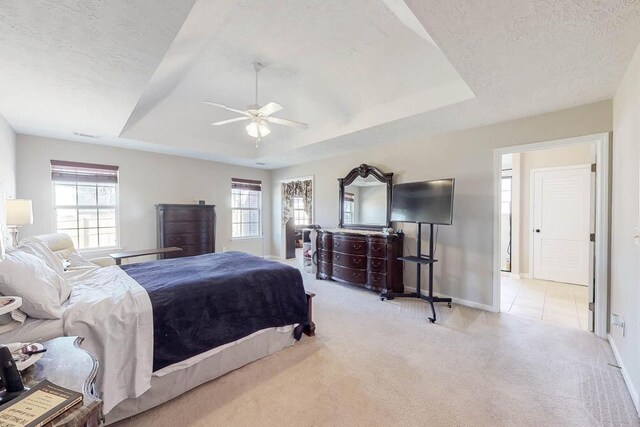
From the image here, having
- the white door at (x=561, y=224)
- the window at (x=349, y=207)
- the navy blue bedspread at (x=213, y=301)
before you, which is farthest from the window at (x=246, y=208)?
the white door at (x=561, y=224)

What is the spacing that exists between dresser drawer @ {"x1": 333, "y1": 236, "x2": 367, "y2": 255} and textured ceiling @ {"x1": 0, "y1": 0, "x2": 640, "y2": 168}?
1640 mm

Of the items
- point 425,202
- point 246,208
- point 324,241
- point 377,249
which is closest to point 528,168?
point 425,202

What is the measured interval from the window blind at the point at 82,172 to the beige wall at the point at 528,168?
7265 millimetres

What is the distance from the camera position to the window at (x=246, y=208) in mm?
6508

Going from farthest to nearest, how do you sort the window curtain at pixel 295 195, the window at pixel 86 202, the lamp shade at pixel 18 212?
the window curtain at pixel 295 195, the window at pixel 86 202, the lamp shade at pixel 18 212

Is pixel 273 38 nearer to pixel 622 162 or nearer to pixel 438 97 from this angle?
pixel 438 97

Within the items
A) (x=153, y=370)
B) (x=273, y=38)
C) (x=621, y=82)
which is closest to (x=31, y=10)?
(x=273, y=38)

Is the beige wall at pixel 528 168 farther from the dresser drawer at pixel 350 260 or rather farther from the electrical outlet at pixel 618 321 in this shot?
the dresser drawer at pixel 350 260

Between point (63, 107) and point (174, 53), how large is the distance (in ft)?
5.14

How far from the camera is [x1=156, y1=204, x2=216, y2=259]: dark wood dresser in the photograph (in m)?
4.92

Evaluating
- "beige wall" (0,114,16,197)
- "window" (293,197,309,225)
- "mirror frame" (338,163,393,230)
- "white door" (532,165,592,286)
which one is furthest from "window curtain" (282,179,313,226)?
"beige wall" (0,114,16,197)

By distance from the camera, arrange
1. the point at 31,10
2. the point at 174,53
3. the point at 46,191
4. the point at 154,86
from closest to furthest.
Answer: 1. the point at 31,10
2. the point at 174,53
3. the point at 154,86
4. the point at 46,191

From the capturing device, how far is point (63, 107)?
293 centimetres

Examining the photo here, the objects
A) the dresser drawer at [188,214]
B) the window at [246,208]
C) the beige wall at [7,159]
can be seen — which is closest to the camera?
the beige wall at [7,159]
